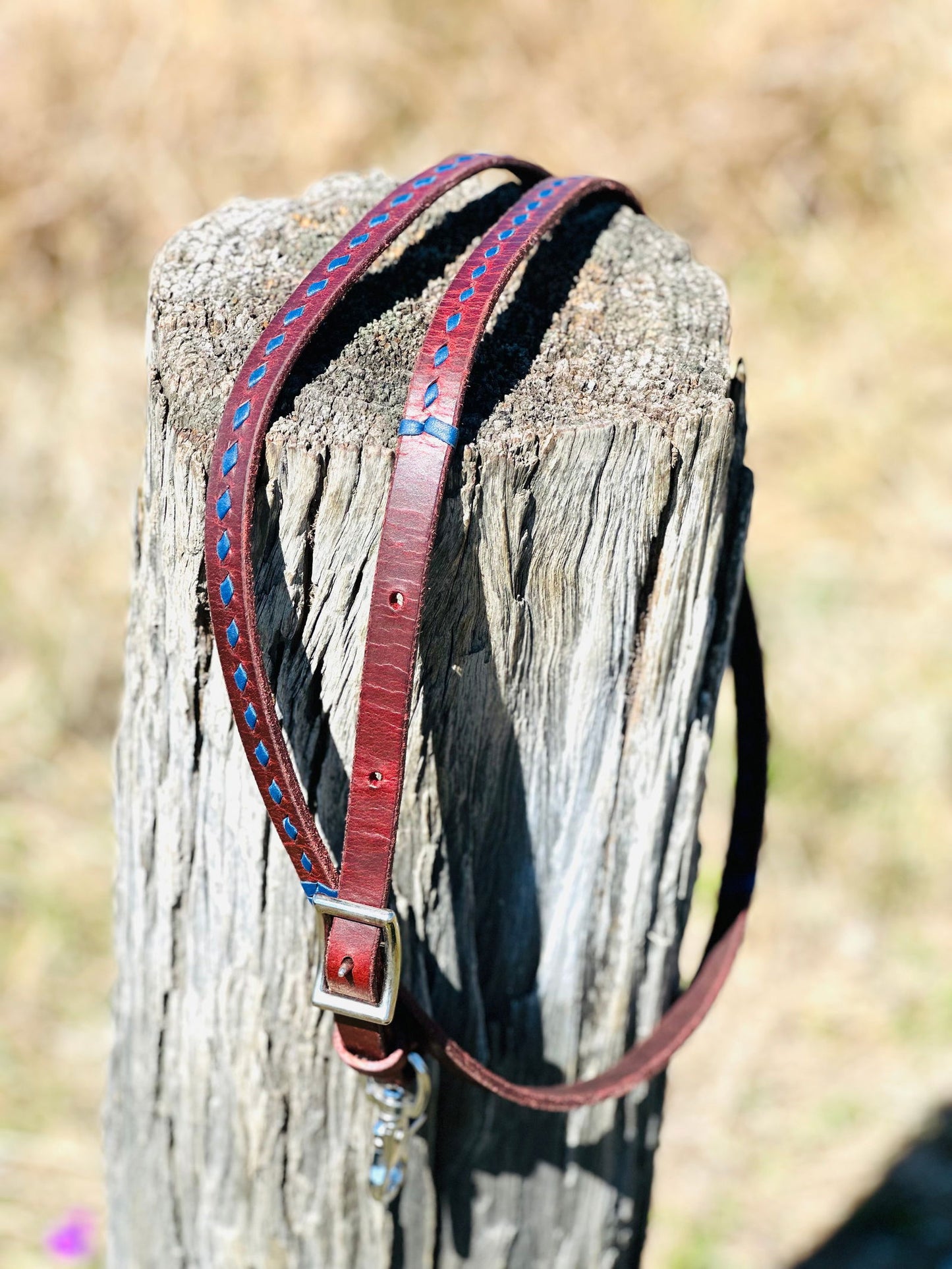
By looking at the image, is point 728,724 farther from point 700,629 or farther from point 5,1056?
point 700,629

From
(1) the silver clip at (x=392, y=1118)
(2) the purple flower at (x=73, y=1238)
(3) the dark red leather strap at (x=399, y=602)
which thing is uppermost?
(3) the dark red leather strap at (x=399, y=602)

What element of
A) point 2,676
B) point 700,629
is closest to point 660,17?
point 2,676

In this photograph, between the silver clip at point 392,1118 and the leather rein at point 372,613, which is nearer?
the leather rein at point 372,613

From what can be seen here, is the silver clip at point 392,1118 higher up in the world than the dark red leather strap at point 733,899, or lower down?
lower down

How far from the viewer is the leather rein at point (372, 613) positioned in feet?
3.40

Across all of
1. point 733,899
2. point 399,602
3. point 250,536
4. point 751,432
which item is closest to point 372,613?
point 399,602

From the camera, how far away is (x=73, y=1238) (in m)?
2.62

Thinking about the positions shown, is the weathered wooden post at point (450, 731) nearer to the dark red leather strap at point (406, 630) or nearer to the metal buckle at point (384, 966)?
the dark red leather strap at point (406, 630)

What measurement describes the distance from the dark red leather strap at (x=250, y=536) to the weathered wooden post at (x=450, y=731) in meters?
0.04

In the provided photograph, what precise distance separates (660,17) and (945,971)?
429 cm

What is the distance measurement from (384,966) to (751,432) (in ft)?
13.5

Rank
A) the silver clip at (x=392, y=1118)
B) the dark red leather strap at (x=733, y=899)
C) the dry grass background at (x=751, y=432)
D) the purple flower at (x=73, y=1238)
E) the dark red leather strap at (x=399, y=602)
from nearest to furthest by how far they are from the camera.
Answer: the dark red leather strap at (x=399, y=602)
the silver clip at (x=392, y=1118)
the dark red leather strap at (x=733, y=899)
the purple flower at (x=73, y=1238)
the dry grass background at (x=751, y=432)

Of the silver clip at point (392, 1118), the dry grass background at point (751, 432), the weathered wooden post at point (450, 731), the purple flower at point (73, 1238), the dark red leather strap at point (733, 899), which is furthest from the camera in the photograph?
the dry grass background at point (751, 432)

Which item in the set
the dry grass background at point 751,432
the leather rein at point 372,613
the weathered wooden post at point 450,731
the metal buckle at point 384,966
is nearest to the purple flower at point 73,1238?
the dry grass background at point 751,432
